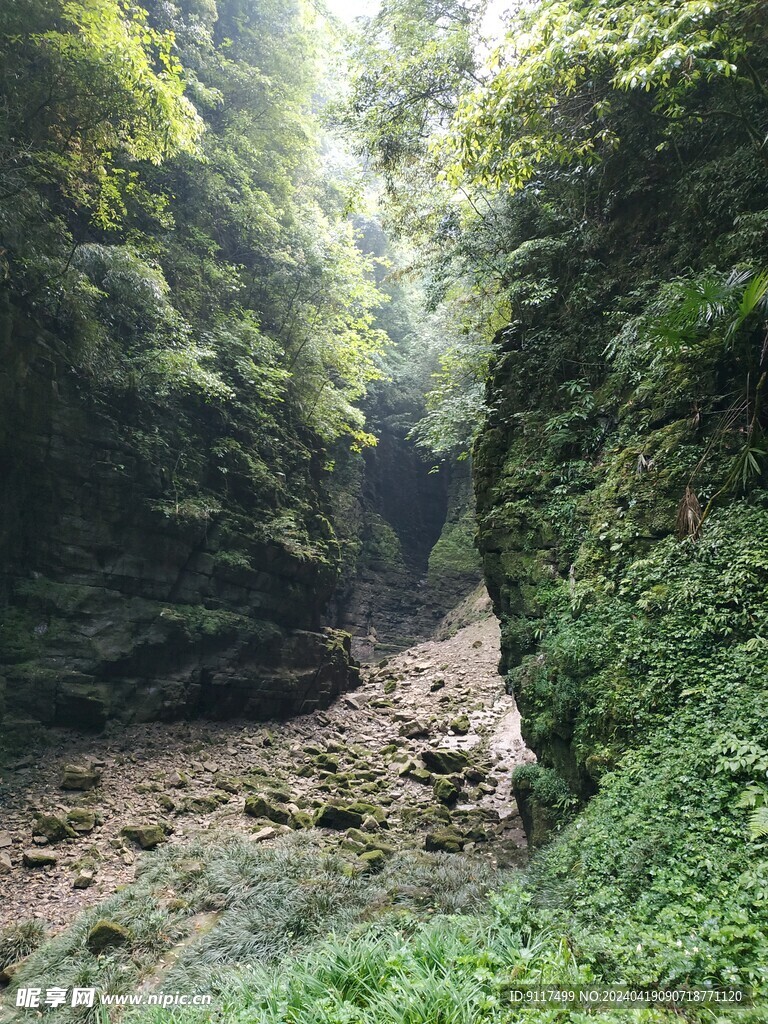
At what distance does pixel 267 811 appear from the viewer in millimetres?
8023

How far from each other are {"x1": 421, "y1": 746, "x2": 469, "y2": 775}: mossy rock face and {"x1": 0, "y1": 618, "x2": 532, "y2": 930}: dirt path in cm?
20

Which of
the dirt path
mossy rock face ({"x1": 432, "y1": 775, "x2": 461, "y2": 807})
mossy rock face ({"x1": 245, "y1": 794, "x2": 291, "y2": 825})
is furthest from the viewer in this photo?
mossy rock face ({"x1": 432, "y1": 775, "x2": 461, "y2": 807})

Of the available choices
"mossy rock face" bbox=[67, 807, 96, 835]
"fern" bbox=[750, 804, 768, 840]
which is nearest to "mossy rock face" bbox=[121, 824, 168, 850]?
"mossy rock face" bbox=[67, 807, 96, 835]

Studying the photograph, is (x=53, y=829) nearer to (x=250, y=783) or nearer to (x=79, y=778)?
(x=79, y=778)

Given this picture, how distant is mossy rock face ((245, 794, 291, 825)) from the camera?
7949 mm

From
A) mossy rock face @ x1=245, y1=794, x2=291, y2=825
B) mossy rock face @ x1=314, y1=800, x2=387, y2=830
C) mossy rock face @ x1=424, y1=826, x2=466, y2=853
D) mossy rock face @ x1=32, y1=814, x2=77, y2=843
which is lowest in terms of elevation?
mossy rock face @ x1=424, y1=826, x2=466, y2=853

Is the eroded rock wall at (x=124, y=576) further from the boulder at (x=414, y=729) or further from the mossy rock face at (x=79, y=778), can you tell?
the boulder at (x=414, y=729)

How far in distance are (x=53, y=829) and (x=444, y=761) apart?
6234mm

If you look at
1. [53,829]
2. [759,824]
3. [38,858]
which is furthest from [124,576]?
[759,824]

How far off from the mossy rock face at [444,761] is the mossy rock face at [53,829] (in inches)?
230

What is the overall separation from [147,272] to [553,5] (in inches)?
315

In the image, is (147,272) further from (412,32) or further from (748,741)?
(748,741)

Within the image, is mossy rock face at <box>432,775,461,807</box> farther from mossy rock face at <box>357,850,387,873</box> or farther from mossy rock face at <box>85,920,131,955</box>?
mossy rock face at <box>85,920,131,955</box>

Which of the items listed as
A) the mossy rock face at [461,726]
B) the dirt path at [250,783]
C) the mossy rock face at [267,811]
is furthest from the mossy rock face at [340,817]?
the mossy rock face at [461,726]
